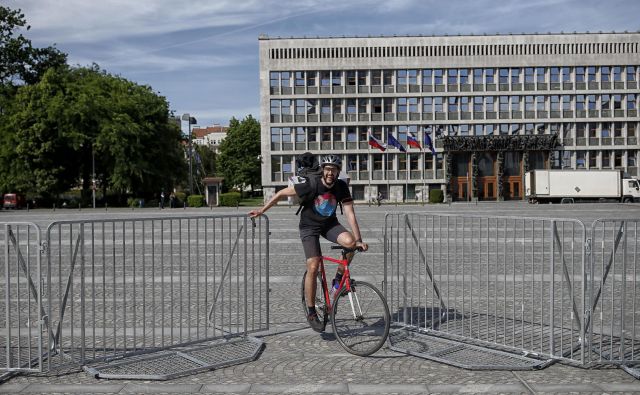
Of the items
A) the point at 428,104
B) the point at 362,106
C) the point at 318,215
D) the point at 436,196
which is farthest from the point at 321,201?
the point at 428,104

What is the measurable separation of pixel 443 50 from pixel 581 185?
25417mm

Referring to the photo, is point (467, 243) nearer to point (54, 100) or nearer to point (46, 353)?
point (46, 353)

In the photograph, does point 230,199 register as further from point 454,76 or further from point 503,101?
point 503,101

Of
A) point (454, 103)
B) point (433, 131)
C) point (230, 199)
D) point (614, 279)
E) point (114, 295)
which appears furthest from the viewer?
point (454, 103)

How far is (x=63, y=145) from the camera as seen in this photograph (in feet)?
199

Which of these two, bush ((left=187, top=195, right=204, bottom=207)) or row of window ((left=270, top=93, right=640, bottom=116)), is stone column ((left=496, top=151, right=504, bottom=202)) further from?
bush ((left=187, top=195, right=204, bottom=207))

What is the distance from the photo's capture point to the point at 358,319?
6414 millimetres

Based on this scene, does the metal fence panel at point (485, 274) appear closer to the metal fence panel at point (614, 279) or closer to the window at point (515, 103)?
the metal fence panel at point (614, 279)

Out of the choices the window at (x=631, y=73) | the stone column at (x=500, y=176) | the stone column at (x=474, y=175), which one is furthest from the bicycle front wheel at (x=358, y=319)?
the window at (x=631, y=73)

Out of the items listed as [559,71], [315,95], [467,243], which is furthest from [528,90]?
[467,243]

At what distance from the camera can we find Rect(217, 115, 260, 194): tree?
100m

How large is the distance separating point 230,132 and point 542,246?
3910 inches

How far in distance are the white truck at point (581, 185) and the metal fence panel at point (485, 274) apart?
54081mm

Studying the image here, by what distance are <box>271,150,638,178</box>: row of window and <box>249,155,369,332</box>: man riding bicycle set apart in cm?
6977
